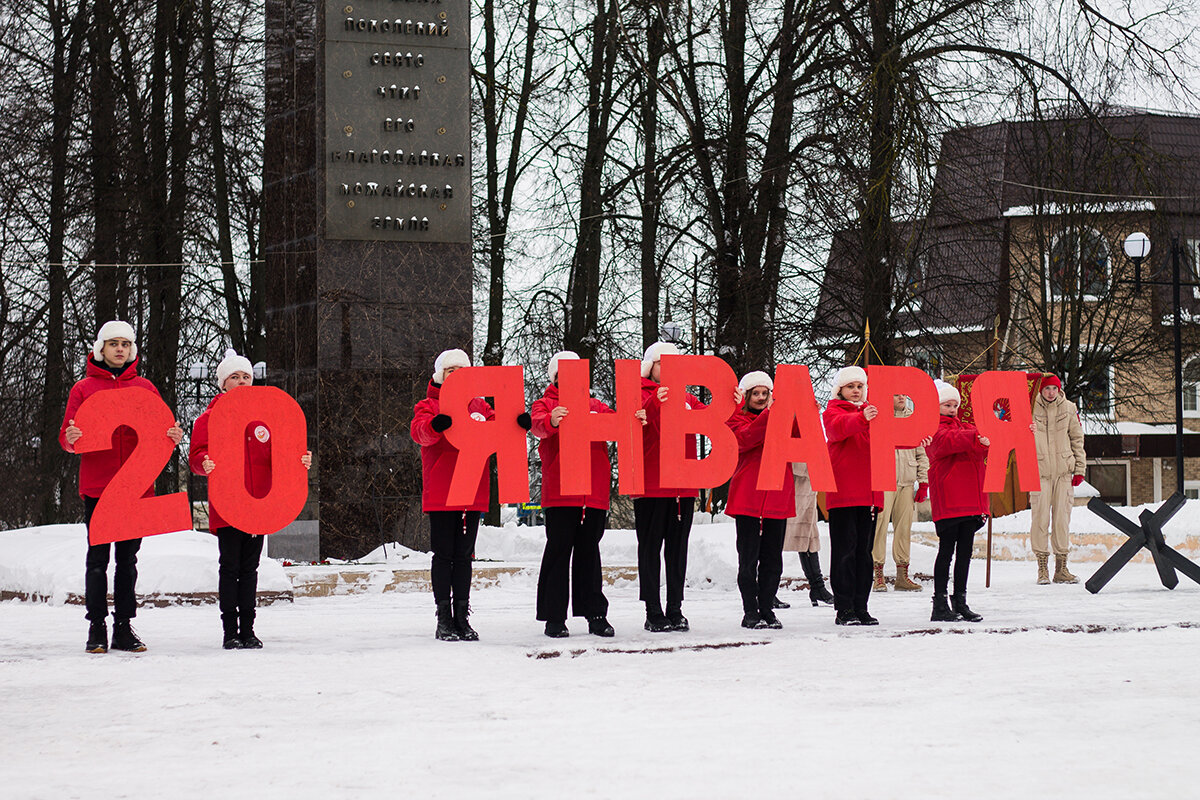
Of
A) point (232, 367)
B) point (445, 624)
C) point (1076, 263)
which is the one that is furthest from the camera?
point (1076, 263)

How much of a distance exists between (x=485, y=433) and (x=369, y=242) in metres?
6.06

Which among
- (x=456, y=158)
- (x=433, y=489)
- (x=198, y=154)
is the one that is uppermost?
(x=198, y=154)

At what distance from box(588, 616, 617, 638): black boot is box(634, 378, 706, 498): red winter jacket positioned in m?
0.80

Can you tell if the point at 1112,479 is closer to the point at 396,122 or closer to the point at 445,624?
the point at 396,122

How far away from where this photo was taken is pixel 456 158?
1478 cm

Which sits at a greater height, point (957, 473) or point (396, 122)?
point (396, 122)

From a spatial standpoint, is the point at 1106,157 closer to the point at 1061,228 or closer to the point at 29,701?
the point at 1061,228

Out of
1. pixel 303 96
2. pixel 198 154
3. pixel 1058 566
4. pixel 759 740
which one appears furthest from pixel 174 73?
pixel 759 740

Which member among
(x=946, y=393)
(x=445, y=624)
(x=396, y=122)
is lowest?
(x=445, y=624)

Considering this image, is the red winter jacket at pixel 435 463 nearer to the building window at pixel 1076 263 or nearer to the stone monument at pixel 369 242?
Answer: the stone monument at pixel 369 242

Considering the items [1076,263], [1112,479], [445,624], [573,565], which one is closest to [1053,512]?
[573,565]

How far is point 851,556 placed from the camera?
9352mm

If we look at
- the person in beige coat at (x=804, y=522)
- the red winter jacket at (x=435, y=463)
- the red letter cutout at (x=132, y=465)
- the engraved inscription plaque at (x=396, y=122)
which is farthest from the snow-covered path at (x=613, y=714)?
the engraved inscription plaque at (x=396, y=122)

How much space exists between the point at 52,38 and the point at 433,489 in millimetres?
16302
